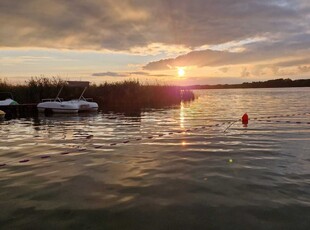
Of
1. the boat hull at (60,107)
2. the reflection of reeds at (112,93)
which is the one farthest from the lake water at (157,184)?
the reflection of reeds at (112,93)

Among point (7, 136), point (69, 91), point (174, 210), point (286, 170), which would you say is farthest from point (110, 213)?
point (69, 91)

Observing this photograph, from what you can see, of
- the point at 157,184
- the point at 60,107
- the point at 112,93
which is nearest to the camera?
the point at 157,184

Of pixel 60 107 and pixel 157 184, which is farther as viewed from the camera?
pixel 60 107

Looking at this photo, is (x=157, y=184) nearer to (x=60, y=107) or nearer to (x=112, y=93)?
(x=60, y=107)

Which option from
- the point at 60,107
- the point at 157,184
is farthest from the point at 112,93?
the point at 157,184

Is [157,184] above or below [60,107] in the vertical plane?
below

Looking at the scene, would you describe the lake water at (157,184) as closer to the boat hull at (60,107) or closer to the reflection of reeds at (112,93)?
the boat hull at (60,107)

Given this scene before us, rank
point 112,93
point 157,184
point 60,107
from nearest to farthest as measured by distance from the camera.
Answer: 1. point 157,184
2. point 60,107
3. point 112,93

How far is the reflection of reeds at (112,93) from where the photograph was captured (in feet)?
122

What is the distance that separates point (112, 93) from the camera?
42.9 metres

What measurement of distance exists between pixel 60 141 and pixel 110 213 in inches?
341

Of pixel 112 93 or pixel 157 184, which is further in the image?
pixel 112 93

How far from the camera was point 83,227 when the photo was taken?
5.23 m

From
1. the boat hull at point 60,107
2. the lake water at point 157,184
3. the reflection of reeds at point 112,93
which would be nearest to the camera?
the lake water at point 157,184
